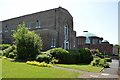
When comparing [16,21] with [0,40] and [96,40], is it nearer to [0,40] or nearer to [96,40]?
[0,40]

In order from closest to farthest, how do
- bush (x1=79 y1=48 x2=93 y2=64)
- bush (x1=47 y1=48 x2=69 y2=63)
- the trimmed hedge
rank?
bush (x1=47 y1=48 x2=69 y2=63), the trimmed hedge, bush (x1=79 y1=48 x2=93 y2=64)

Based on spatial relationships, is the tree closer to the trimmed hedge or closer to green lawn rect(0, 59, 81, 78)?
the trimmed hedge

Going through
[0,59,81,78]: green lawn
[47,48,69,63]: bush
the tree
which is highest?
the tree

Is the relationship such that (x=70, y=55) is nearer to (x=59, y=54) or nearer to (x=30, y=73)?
(x=59, y=54)

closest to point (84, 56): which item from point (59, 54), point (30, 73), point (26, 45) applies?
point (59, 54)

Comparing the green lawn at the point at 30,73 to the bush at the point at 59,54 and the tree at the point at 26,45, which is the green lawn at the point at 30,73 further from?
the bush at the point at 59,54

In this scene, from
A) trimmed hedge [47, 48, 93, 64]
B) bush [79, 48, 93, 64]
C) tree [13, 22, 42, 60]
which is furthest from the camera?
bush [79, 48, 93, 64]

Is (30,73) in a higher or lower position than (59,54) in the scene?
lower

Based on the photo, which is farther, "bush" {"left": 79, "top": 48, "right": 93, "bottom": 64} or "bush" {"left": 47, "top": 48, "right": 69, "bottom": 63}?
"bush" {"left": 79, "top": 48, "right": 93, "bottom": 64}

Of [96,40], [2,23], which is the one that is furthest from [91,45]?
[2,23]

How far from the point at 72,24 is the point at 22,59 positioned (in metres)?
26.9

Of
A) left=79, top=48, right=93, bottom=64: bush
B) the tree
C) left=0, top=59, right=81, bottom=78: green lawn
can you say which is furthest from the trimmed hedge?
left=0, top=59, right=81, bottom=78: green lawn

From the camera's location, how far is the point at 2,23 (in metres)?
61.3

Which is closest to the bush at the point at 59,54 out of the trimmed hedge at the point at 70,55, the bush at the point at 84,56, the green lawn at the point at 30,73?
the trimmed hedge at the point at 70,55
